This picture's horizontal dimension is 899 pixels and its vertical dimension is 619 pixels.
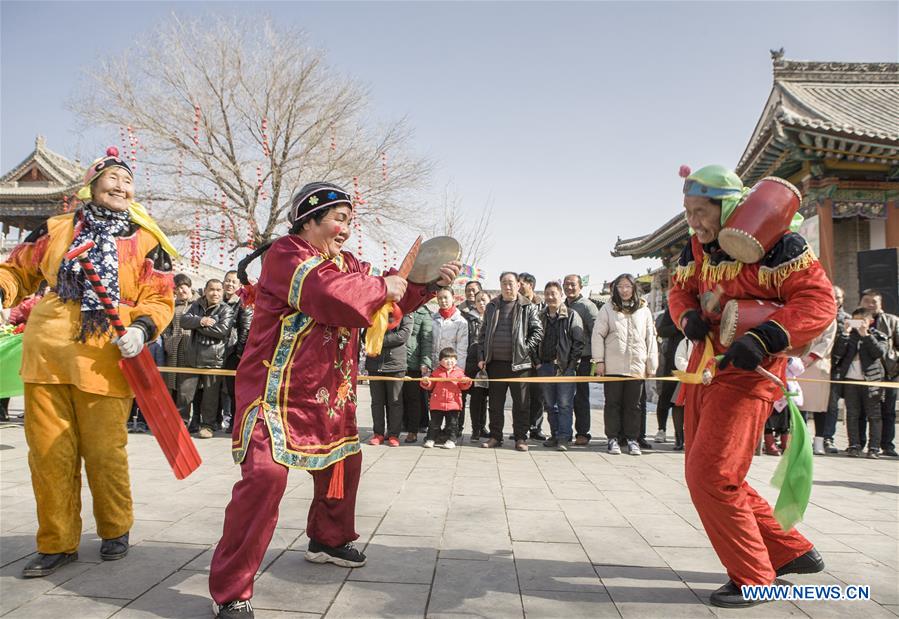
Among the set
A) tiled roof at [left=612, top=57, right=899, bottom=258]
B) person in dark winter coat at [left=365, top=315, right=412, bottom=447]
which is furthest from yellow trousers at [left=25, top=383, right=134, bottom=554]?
tiled roof at [left=612, top=57, right=899, bottom=258]

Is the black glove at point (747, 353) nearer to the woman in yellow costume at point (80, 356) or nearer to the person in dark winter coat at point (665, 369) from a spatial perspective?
the woman in yellow costume at point (80, 356)

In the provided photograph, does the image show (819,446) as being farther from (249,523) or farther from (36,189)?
(36,189)

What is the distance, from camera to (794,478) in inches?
113

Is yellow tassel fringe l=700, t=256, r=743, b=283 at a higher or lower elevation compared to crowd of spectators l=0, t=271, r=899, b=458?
higher

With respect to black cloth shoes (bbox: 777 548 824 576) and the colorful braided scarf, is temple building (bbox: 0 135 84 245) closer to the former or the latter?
the colorful braided scarf

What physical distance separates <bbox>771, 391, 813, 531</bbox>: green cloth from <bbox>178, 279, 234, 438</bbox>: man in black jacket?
6279 mm

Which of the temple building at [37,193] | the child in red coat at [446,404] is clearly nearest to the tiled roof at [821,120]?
the child in red coat at [446,404]

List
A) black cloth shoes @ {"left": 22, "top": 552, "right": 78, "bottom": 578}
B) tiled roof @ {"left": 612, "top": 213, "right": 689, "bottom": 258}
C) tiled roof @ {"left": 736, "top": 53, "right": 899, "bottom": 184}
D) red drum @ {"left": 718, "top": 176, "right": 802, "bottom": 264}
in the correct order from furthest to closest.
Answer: tiled roof @ {"left": 612, "top": 213, "right": 689, "bottom": 258} → tiled roof @ {"left": 736, "top": 53, "right": 899, "bottom": 184} → black cloth shoes @ {"left": 22, "top": 552, "right": 78, "bottom": 578} → red drum @ {"left": 718, "top": 176, "right": 802, "bottom": 264}

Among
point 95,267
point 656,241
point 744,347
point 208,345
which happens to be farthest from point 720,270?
point 656,241

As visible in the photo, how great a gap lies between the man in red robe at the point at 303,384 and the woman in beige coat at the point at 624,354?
15.4ft

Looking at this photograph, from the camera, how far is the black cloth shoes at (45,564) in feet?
9.53

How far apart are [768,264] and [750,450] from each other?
33.1 inches

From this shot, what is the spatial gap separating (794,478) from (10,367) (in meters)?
5.28

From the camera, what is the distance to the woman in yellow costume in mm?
3082
